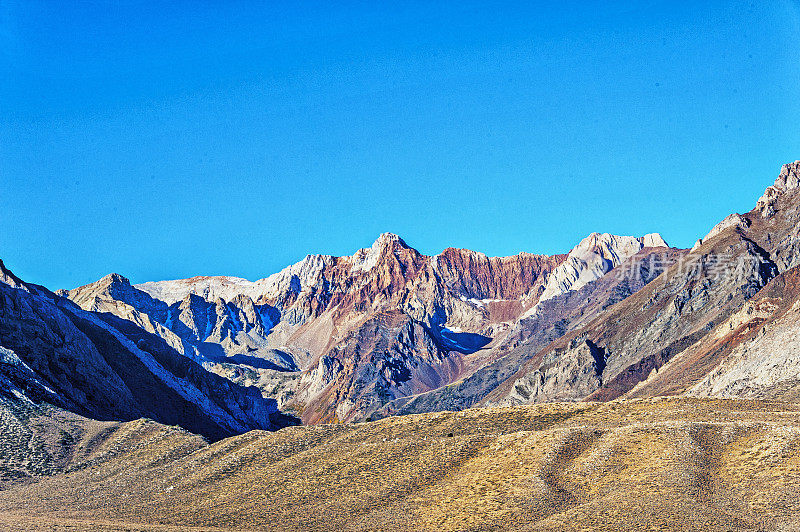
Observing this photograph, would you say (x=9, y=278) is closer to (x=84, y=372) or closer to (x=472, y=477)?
(x=84, y=372)

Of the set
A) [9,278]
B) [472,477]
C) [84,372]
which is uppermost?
[9,278]

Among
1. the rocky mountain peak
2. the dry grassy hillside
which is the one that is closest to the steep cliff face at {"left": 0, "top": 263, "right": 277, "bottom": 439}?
the rocky mountain peak

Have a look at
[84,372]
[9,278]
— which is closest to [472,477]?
[84,372]

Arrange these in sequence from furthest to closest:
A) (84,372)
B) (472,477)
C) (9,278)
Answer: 1. (9,278)
2. (84,372)
3. (472,477)

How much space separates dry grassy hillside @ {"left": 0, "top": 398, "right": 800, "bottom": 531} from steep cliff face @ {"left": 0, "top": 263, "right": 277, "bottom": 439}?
33846 mm

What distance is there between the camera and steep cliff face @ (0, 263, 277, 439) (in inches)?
4151

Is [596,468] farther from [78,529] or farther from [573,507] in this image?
[78,529]

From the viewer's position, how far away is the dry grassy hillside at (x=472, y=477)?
46.3m

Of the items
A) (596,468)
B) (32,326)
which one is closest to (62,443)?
(32,326)

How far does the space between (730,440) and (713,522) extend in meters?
12.6

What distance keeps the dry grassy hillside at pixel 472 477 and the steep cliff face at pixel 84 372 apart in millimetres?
33846

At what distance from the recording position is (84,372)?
124m

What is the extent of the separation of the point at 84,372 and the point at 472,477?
90.9 m

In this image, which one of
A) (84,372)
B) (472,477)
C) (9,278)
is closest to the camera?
(472,477)
